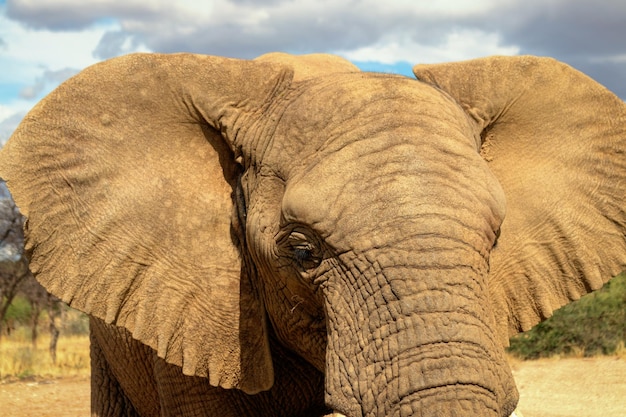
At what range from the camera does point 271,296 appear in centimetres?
332

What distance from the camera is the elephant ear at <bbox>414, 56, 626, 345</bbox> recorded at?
357cm

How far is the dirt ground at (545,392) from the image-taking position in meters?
11.1

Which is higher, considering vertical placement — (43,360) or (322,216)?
(322,216)

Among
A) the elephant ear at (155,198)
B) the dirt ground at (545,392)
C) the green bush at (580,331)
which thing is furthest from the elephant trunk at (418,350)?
the green bush at (580,331)

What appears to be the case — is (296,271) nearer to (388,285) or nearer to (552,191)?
(388,285)

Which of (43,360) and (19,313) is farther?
(19,313)

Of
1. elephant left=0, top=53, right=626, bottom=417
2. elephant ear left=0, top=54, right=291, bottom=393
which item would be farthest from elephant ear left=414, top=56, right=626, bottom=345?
elephant ear left=0, top=54, right=291, bottom=393

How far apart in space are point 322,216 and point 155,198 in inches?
34.4

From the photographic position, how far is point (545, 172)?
12.4 feet

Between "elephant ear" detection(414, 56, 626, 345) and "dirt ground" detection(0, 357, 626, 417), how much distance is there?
736cm

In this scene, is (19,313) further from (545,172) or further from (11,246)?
(545,172)

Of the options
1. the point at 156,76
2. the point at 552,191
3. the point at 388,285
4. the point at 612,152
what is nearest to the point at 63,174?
the point at 156,76

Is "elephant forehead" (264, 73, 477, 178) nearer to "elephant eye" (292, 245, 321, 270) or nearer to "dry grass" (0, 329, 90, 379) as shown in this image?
"elephant eye" (292, 245, 321, 270)

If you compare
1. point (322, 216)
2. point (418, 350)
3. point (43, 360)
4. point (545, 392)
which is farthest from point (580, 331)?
point (418, 350)
